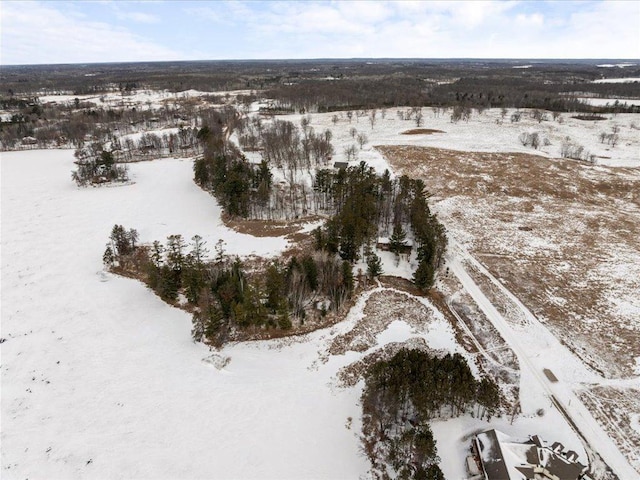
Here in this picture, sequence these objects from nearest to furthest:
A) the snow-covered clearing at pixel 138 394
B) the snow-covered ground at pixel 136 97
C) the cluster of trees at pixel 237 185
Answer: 1. the snow-covered clearing at pixel 138 394
2. the cluster of trees at pixel 237 185
3. the snow-covered ground at pixel 136 97

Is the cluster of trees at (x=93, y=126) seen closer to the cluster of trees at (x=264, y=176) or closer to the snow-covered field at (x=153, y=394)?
the cluster of trees at (x=264, y=176)

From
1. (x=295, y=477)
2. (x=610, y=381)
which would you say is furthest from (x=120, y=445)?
(x=610, y=381)

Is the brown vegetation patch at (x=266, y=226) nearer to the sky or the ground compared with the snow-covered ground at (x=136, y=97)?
nearer to the ground

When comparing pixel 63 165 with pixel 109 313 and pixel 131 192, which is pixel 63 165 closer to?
pixel 131 192

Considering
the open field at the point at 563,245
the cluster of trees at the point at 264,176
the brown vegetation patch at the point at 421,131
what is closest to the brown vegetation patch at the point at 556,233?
the open field at the point at 563,245

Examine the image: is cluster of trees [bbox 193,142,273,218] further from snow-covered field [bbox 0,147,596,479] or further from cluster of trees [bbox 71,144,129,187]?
snow-covered field [bbox 0,147,596,479]

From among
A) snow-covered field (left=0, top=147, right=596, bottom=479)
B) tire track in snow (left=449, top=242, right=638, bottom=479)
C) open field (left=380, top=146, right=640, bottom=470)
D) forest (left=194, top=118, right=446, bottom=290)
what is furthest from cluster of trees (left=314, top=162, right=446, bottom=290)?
snow-covered field (left=0, top=147, right=596, bottom=479)

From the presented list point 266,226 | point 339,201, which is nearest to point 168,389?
point 266,226
